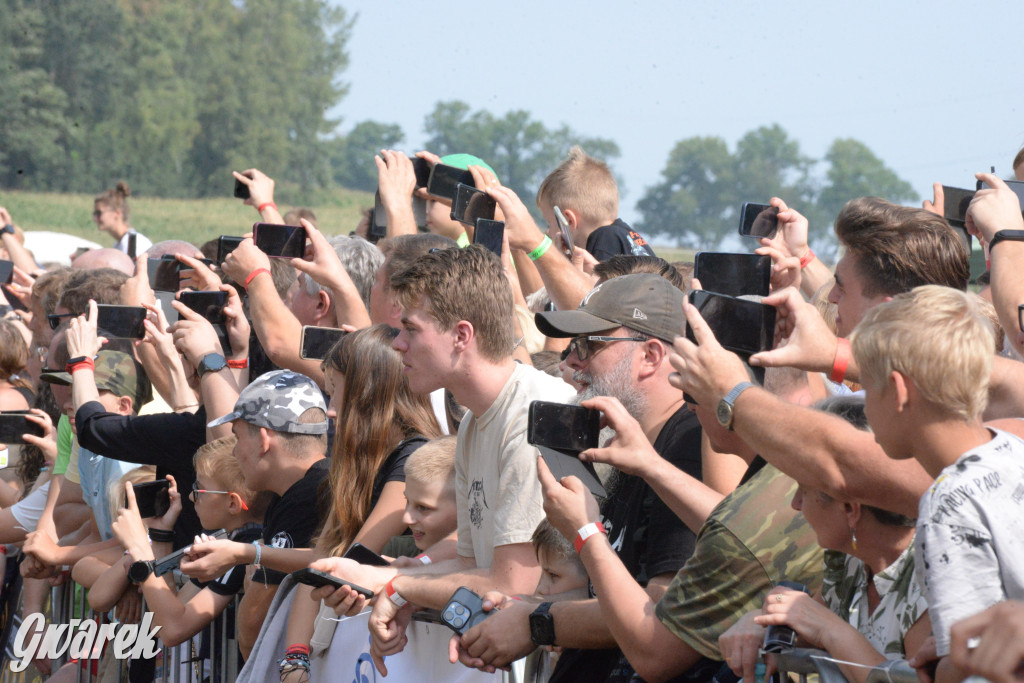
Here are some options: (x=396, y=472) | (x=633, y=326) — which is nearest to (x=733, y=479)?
(x=633, y=326)

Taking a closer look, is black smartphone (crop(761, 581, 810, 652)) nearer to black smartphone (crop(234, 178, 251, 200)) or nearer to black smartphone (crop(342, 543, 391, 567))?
black smartphone (crop(342, 543, 391, 567))

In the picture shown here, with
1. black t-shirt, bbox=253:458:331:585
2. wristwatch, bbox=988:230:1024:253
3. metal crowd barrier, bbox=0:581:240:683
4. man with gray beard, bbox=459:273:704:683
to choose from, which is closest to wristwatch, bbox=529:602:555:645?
man with gray beard, bbox=459:273:704:683

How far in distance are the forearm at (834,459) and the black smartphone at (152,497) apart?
3.14m

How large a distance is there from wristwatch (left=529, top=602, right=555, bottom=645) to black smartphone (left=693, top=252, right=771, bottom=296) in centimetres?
92

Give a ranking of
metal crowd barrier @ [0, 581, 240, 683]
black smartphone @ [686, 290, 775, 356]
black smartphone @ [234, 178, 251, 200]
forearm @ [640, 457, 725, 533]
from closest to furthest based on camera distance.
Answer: black smartphone @ [686, 290, 775, 356] → forearm @ [640, 457, 725, 533] → metal crowd barrier @ [0, 581, 240, 683] → black smartphone @ [234, 178, 251, 200]

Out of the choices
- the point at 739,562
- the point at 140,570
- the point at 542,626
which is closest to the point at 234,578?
the point at 140,570

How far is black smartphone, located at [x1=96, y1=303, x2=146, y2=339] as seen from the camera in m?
5.12

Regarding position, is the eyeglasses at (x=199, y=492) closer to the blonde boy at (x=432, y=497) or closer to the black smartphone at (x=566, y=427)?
the blonde boy at (x=432, y=497)

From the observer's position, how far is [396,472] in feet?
13.0

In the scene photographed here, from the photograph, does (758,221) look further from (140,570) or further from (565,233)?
(140,570)

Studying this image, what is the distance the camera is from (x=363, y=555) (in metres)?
3.61

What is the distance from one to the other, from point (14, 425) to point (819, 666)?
4873mm

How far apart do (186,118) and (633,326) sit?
59.1 meters

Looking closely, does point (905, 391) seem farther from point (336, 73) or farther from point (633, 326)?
point (336, 73)
